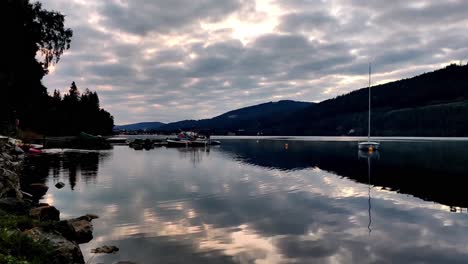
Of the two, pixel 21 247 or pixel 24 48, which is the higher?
pixel 24 48

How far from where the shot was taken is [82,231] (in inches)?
782

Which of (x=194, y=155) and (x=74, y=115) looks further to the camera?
(x=74, y=115)

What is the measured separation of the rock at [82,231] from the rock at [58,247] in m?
4.14

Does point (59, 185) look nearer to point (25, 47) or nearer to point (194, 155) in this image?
point (25, 47)

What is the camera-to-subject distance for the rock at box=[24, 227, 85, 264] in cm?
1348

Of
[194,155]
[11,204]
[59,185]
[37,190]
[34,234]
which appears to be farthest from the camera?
[194,155]

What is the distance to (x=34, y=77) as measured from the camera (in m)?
48.4

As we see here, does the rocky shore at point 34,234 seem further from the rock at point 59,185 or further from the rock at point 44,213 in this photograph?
the rock at point 59,185

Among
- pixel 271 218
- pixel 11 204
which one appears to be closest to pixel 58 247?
pixel 11 204

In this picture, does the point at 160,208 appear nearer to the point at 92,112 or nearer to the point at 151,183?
the point at 151,183

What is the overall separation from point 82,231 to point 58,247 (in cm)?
618

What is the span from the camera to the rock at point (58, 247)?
13477mm

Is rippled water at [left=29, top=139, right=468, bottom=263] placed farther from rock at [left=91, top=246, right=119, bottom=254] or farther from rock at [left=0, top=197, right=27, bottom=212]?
rock at [left=0, top=197, right=27, bottom=212]

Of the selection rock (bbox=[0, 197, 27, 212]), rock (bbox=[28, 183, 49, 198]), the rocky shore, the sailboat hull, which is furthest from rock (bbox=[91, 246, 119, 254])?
the sailboat hull
